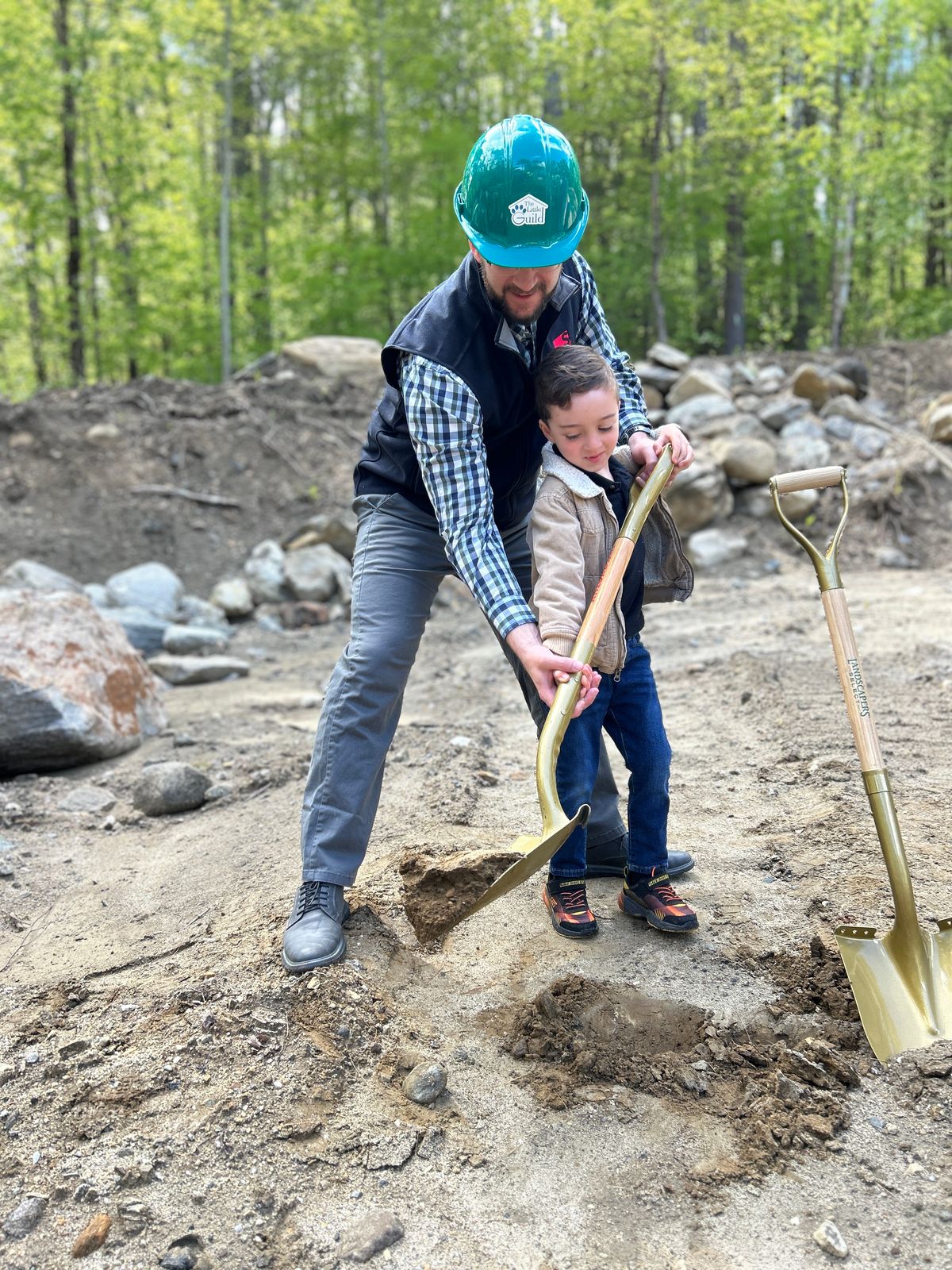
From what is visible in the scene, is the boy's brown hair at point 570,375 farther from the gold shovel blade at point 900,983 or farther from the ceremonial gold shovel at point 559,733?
the gold shovel blade at point 900,983

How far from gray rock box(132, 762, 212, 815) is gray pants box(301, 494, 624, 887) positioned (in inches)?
62.7

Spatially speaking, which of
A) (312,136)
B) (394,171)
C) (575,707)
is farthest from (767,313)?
(575,707)

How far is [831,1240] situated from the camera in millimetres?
1842

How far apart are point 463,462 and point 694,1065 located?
1.47m

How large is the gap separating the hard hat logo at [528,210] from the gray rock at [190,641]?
18.2 feet

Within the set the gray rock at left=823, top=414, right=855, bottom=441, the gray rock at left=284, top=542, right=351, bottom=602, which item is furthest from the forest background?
the gray rock at left=284, top=542, right=351, bottom=602

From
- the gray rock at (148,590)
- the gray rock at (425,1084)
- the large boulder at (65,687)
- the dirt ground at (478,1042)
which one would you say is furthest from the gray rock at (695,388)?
the gray rock at (425,1084)

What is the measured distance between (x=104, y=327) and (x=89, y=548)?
701 centimetres

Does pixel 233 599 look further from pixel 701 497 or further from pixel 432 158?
pixel 432 158

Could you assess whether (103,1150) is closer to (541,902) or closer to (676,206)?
(541,902)

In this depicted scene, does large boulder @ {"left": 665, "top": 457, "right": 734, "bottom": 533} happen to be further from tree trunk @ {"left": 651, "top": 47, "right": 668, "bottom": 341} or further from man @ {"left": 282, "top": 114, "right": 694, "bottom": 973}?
man @ {"left": 282, "top": 114, "right": 694, "bottom": 973}

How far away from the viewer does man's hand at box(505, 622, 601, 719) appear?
2.28 m

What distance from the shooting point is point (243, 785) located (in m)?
4.32

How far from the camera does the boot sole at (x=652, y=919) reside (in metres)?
2.77
